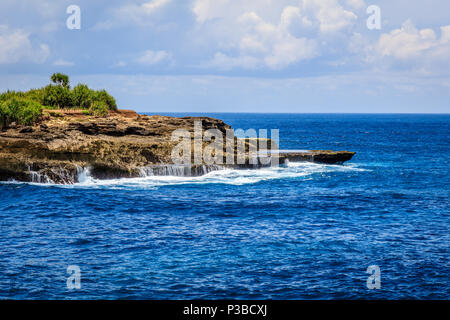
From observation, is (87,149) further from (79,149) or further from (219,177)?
(219,177)

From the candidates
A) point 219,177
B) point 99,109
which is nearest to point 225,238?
point 219,177

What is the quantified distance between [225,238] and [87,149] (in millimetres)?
27351

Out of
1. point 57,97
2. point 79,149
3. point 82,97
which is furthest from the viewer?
point 82,97

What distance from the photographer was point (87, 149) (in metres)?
54.4

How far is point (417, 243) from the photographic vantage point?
31.3 metres

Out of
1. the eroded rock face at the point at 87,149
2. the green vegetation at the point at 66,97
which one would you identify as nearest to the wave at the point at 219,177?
the eroded rock face at the point at 87,149

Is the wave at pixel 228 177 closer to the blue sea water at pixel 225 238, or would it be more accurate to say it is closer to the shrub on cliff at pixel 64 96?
the blue sea water at pixel 225 238

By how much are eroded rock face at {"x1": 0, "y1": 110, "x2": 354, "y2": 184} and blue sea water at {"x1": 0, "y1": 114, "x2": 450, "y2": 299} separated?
2.03 meters

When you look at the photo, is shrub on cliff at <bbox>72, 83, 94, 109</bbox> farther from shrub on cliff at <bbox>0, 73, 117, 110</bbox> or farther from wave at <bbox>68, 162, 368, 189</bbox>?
wave at <bbox>68, 162, 368, 189</bbox>

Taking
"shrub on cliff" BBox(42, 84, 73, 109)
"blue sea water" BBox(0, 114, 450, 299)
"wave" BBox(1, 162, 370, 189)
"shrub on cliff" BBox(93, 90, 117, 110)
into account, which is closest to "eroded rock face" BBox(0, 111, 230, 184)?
"wave" BBox(1, 162, 370, 189)

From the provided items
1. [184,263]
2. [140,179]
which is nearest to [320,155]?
[140,179]

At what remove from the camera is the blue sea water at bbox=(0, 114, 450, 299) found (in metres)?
24.1

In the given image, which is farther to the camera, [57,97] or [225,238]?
[57,97]

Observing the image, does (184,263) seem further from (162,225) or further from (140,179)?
(140,179)
